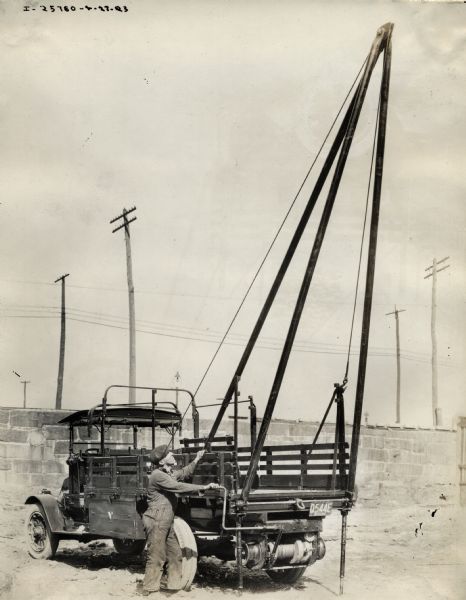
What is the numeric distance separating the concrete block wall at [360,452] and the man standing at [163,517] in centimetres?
750

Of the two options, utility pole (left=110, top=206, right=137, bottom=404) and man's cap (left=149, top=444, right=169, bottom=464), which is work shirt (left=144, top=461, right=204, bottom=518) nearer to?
man's cap (left=149, top=444, right=169, bottom=464)

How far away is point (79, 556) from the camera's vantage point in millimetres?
10391

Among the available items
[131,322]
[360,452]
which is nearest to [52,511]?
[360,452]

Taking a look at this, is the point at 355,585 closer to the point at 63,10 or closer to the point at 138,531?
the point at 138,531

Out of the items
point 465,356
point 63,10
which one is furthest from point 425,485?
point 63,10

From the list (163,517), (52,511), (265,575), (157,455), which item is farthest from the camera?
(52,511)

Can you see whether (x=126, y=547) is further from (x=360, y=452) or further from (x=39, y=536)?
(x=360, y=452)

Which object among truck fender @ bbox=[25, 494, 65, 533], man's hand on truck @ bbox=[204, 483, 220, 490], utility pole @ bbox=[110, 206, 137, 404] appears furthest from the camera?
utility pole @ bbox=[110, 206, 137, 404]

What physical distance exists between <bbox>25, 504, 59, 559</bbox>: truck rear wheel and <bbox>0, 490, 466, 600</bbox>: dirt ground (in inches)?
6.2

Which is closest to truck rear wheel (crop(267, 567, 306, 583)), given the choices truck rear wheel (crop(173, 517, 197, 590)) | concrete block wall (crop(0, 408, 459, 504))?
truck rear wheel (crop(173, 517, 197, 590))

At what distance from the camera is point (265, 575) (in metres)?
9.21

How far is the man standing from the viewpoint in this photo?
7797mm

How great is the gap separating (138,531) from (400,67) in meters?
6.62

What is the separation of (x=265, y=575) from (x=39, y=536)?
10.4ft
